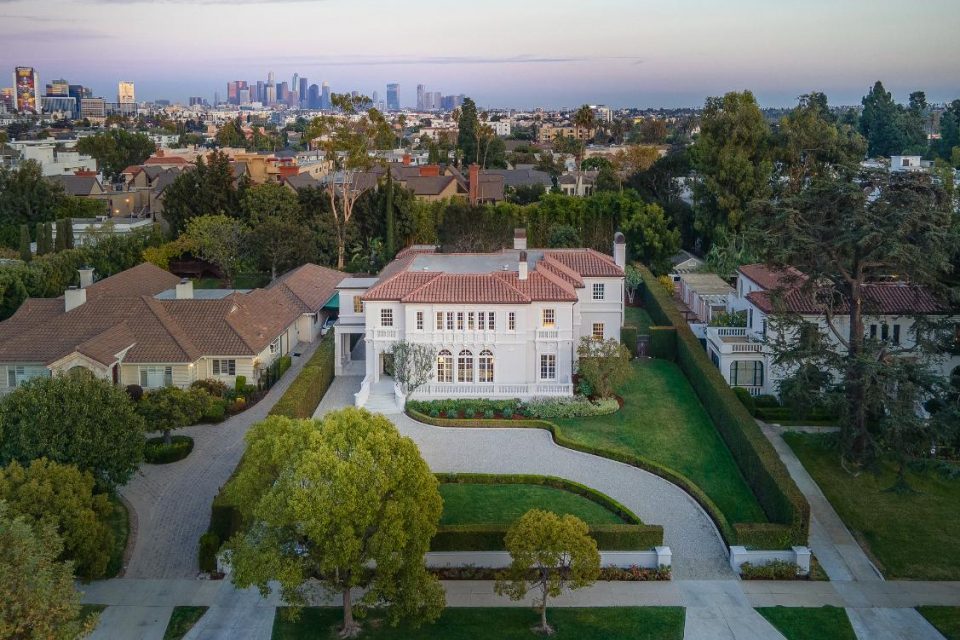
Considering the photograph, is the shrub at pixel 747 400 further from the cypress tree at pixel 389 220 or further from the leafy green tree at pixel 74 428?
the cypress tree at pixel 389 220

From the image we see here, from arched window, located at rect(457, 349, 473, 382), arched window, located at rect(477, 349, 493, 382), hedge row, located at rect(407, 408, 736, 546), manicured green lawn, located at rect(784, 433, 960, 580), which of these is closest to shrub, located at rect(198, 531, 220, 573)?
hedge row, located at rect(407, 408, 736, 546)

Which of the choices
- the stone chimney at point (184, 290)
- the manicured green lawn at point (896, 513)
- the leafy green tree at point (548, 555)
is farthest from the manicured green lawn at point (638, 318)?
the leafy green tree at point (548, 555)

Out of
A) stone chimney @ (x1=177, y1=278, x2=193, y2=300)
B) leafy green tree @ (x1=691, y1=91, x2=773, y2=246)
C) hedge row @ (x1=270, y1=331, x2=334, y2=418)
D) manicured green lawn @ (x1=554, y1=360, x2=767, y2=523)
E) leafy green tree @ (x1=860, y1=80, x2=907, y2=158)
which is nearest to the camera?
manicured green lawn @ (x1=554, y1=360, x2=767, y2=523)

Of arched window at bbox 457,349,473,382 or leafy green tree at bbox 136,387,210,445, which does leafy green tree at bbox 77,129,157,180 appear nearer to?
arched window at bbox 457,349,473,382

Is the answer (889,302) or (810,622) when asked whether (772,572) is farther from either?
(889,302)

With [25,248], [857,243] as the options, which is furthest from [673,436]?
[25,248]

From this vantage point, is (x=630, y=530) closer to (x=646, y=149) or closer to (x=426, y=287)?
(x=426, y=287)

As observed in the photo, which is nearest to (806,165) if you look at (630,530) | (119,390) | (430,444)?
(430,444)
